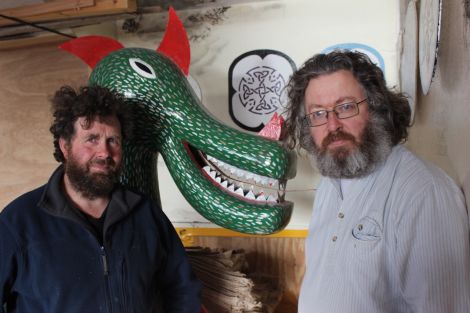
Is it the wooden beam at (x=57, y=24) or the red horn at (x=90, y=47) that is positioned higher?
the wooden beam at (x=57, y=24)

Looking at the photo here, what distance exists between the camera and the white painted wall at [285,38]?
1.57 meters

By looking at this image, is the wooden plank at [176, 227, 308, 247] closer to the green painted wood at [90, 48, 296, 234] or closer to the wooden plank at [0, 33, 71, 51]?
the green painted wood at [90, 48, 296, 234]

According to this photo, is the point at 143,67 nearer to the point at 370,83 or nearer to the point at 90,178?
the point at 90,178

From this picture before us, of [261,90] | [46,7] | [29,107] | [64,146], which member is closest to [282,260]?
[261,90]

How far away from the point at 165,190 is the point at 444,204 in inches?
53.8

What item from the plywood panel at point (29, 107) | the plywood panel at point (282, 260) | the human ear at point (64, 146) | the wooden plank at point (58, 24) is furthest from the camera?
the plywood panel at point (29, 107)

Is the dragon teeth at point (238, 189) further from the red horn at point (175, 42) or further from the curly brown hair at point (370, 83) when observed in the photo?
the red horn at point (175, 42)

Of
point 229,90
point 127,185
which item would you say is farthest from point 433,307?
point 229,90

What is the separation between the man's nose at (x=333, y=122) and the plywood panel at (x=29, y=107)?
148 centimetres

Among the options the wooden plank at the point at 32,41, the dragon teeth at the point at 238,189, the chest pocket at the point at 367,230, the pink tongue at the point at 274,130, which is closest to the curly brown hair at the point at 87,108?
the dragon teeth at the point at 238,189

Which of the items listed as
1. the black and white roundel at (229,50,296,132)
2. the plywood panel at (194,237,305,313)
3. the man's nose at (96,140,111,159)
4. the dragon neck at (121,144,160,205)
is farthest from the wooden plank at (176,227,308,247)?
the man's nose at (96,140,111,159)

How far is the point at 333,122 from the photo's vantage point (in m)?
0.83

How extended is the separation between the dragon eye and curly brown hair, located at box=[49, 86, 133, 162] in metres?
0.08

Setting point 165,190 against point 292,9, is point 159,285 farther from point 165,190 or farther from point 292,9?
point 292,9
